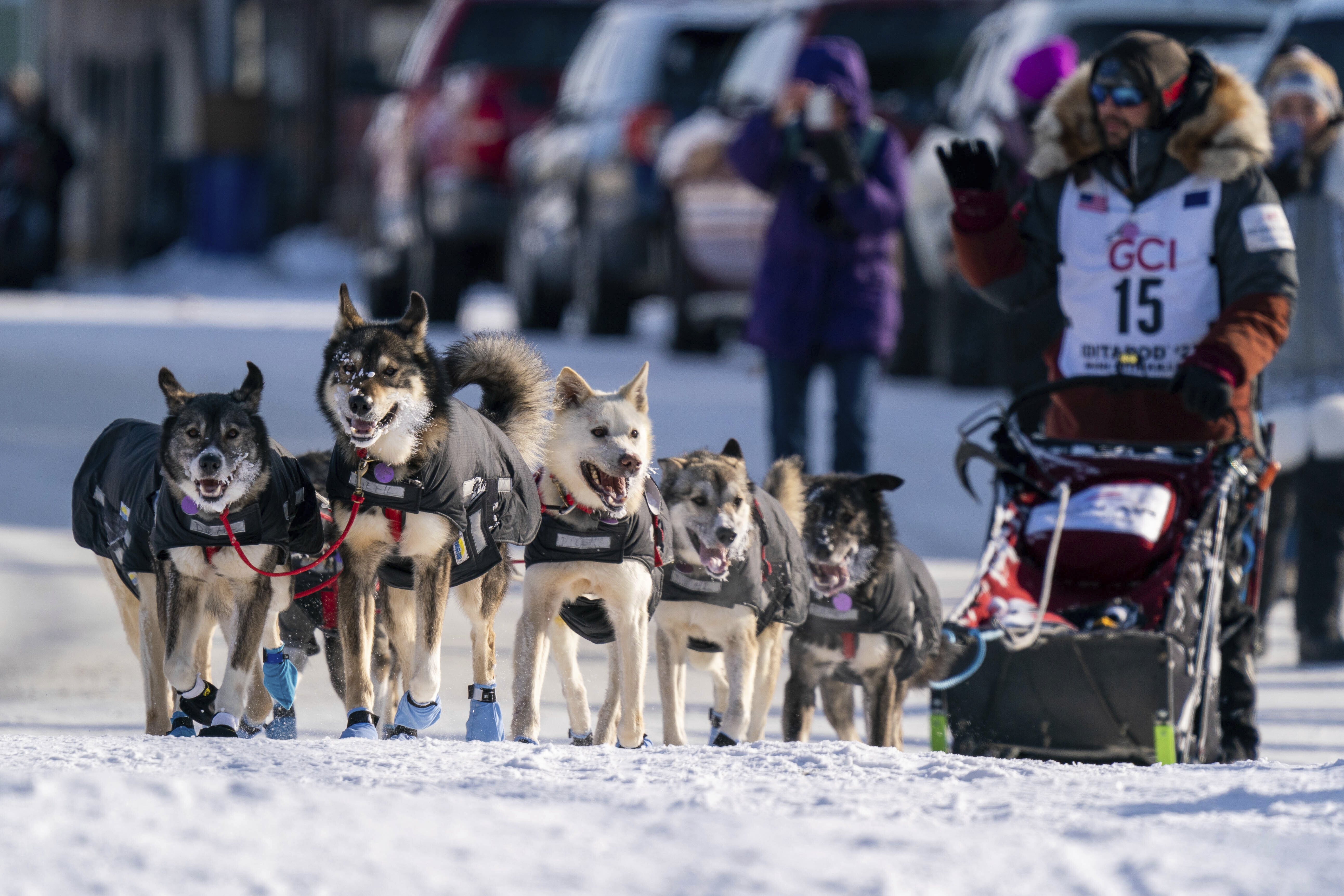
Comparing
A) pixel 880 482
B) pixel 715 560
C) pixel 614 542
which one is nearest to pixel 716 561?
pixel 715 560

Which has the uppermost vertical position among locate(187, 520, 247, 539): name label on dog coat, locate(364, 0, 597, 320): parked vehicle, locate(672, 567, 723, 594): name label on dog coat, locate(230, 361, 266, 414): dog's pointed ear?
locate(364, 0, 597, 320): parked vehicle

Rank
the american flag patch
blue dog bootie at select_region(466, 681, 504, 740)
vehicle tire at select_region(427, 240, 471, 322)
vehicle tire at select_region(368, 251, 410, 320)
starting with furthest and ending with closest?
A: vehicle tire at select_region(368, 251, 410, 320), vehicle tire at select_region(427, 240, 471, 322), the american flag patch, blue dog bootie at select_region(466, 681, 504, 740)

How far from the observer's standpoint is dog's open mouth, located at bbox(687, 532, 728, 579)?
494 cm

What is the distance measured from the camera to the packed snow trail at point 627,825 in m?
3.39

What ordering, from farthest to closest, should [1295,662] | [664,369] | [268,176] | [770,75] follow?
[268,176] → [664,369] → [770,75] → [1295,662]

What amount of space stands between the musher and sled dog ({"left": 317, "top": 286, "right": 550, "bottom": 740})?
5.73 feet

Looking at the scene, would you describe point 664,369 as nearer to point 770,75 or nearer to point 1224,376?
point 770,75

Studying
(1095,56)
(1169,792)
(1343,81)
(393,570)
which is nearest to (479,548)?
(393,570)

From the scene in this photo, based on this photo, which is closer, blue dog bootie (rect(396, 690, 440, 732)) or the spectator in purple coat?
blue dog bootie (rect(396, 690, 440, 732))

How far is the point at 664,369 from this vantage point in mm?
14328

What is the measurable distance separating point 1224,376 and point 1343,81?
4779mm

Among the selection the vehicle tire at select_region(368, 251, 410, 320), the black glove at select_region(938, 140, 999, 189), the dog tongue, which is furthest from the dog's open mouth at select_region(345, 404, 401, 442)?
the vehicle tire at select_region(368, 251, 410, 320)

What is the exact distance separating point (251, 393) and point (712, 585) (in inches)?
44.3

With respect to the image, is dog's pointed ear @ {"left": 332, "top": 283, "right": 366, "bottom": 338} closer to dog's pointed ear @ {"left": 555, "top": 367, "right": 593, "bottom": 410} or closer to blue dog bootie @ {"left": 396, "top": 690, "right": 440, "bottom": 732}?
dog's pointed ear @ {"left": 555, "top": 367, "right": 593, "bottom": 410}
